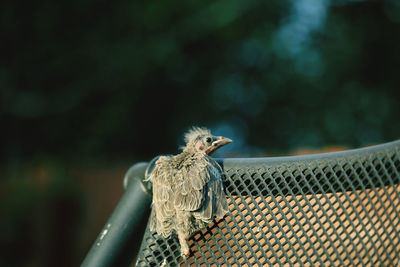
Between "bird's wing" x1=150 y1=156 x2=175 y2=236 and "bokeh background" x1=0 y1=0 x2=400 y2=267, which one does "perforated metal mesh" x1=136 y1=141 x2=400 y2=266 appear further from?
"bokeh background" x1=0 y1=0 x2=400 y2=267

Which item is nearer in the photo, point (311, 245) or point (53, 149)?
point (311, 245)

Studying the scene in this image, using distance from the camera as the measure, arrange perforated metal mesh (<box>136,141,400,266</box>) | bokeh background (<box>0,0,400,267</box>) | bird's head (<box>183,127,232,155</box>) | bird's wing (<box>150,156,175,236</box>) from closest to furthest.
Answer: perforated metal mesh (<box>136,141,400,266</box>), bird's wing (<box>150,156,175,236</box>), bird's head (<box>183,127,232,155</box>), bokeh background (<box>0,0,400,267</box>)

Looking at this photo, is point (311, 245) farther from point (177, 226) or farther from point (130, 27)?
point (130, 27)

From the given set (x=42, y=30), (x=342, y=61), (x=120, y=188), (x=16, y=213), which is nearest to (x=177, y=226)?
(x=16, y=213)

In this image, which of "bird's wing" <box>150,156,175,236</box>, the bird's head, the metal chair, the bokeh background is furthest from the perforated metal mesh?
the bokeh background

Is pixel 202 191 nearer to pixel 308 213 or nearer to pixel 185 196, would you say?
pixel 185 196

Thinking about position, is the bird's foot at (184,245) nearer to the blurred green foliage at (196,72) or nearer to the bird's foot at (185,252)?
the bird's foot at (185,252)

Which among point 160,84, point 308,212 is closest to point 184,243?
point 308,212
